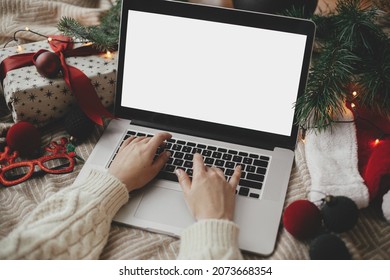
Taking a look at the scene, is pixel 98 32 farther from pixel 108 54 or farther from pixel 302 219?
pixel 302 219

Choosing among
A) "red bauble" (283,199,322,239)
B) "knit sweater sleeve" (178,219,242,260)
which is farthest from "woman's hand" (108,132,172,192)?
"red bauble" (283,199,322,239)

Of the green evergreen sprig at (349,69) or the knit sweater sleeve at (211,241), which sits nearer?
the knit sweater sleeve at (211,241)

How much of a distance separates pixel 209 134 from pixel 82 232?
1.06ft

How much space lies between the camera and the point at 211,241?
25.0 inches

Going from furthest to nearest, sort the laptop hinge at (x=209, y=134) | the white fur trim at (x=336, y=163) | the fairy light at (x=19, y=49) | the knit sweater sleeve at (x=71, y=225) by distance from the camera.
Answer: the fairy light at (x=19, y=49), the laptop hinge at (x=209, y=134), the white fur trim at (x=336, y=163), the knit sweater sleeve at (x=71, y=225)

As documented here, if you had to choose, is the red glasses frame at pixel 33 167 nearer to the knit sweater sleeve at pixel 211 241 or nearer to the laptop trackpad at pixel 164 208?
the laptop trackpad at pixel 164 208

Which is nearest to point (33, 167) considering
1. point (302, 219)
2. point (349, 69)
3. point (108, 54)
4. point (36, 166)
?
point (36, 166)

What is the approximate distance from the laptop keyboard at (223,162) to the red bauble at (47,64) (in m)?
0.27

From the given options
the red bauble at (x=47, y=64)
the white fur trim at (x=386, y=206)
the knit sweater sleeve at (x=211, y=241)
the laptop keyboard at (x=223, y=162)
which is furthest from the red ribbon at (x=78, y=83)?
the white fur trim at (x=386, y=206)

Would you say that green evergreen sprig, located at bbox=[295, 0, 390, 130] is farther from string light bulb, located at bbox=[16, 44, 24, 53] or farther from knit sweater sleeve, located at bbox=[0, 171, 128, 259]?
string light bulb, located at bbox=[16, 44, 24, 53]

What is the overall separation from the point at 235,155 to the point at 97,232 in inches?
11.7

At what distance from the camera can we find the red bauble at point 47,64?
860mm
